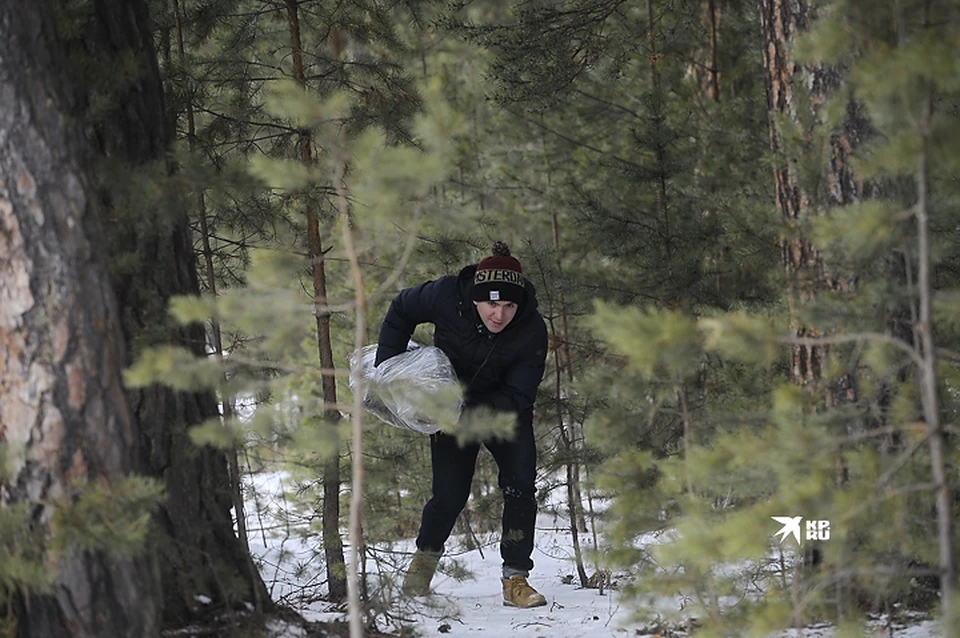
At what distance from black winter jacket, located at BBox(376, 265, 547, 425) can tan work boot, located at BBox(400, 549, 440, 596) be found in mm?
898

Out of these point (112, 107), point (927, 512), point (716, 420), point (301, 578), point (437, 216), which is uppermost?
point (112, 107)

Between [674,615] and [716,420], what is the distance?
2.77ft

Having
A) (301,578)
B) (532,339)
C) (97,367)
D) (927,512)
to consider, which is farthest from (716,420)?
(301,578)

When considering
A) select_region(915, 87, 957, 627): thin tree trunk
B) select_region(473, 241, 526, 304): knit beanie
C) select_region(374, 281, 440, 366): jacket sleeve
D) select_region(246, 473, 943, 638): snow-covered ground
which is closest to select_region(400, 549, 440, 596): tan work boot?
select_region(246, 473, 943, 638): snow-covered ground

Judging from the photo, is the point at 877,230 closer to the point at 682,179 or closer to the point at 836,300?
the point at 836,300

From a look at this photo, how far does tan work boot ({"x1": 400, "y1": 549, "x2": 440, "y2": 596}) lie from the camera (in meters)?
4.60

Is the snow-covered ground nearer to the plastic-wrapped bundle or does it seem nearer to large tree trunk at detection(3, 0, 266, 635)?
the plastic-wrapped bundle

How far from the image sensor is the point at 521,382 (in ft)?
17.3

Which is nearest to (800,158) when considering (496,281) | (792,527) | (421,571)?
(792,527)

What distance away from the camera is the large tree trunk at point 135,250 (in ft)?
10.3

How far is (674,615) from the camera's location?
378 cm

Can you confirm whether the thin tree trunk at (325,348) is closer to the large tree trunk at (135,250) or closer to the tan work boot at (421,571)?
the tan work boot at (421,571)

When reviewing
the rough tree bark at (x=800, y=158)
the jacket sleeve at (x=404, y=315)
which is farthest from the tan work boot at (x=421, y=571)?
the rough tree bark at (x=800, y=158)

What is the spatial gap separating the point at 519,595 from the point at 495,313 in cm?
165
